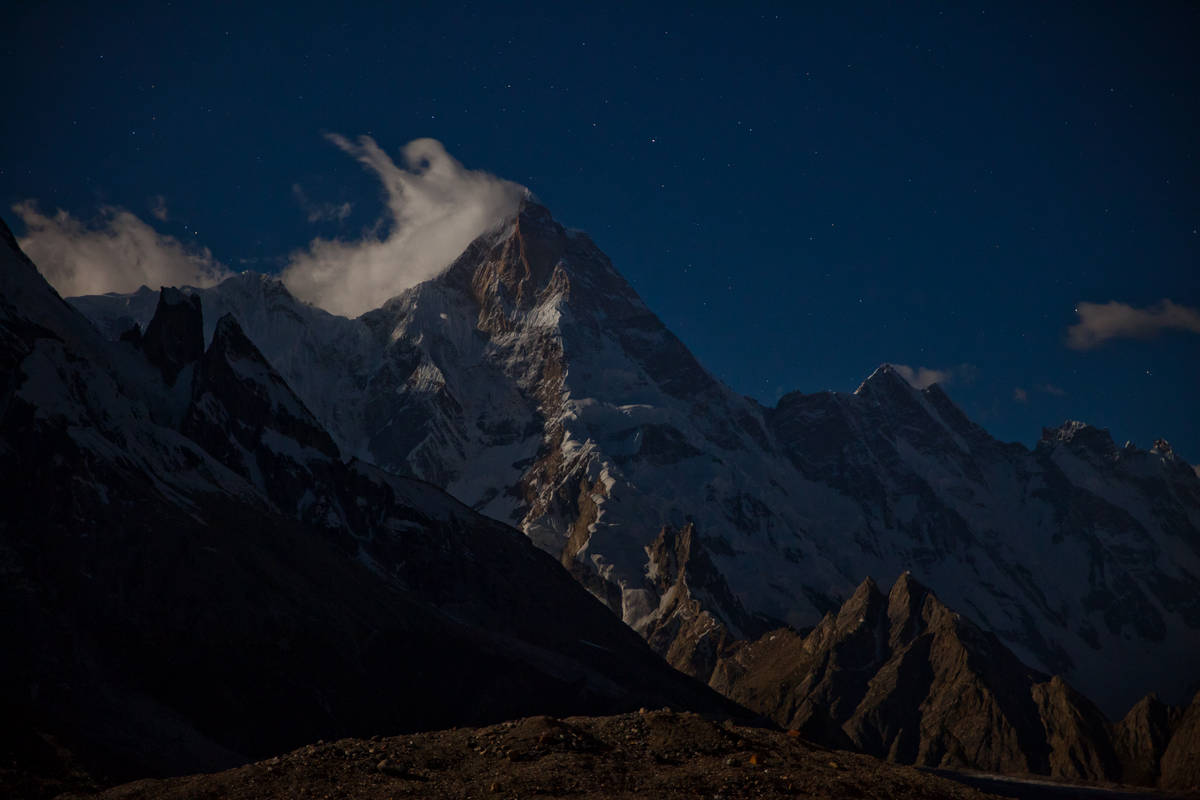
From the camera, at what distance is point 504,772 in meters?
55.4

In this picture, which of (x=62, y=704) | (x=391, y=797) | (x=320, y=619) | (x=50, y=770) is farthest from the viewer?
(x=320, y=619)

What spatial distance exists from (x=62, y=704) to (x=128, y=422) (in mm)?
65498

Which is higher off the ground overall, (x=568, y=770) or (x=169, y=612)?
(x=169, y=612)

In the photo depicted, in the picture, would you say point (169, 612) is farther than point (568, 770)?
Yes

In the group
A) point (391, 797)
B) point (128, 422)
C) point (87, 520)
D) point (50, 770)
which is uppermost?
point (128, 422)

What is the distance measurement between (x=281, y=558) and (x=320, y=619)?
1495cm

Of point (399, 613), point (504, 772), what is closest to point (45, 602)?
point (399, 613)

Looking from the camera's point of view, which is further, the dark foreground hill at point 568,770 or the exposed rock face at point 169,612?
the exposed rock face at point 169,612

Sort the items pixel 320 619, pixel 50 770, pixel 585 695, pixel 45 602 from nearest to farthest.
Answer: pixel 50 770 < pixel 45 602 < pixel 320 619 < pixel 585 695

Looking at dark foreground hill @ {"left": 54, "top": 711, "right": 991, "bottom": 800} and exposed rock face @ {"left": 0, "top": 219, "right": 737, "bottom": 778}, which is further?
exposed rock face @ {"left": 0, "top": 219, "right": 737, "bottom": 778}

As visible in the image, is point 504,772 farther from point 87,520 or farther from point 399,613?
point 399,613

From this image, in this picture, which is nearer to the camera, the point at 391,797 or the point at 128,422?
the point at 391,797

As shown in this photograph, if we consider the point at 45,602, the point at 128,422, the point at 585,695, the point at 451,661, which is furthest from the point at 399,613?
the point at 45,602

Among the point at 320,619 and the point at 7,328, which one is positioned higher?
the point at 7,328
